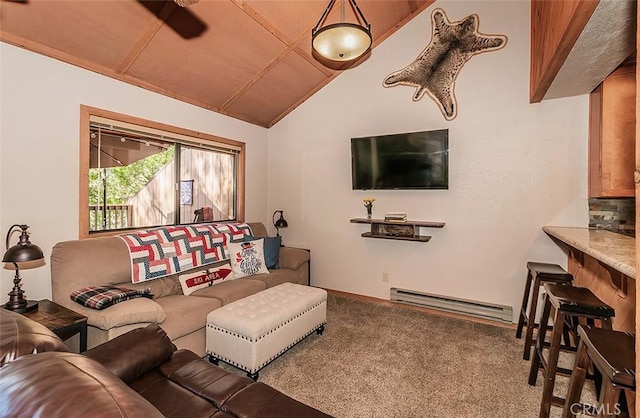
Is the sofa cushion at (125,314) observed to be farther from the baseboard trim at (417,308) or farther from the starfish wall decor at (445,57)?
the starfish wall decor at (445,57)

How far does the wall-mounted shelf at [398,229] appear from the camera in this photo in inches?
139

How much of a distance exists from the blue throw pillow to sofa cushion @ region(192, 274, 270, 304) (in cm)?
47

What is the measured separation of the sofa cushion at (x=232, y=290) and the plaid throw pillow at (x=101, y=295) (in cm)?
58

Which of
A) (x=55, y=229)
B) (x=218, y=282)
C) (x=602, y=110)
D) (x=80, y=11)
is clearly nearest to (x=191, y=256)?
(x=218, y=282)

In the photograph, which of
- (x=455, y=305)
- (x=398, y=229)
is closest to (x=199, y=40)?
(x=398, y=229)

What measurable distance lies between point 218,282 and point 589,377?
300cm

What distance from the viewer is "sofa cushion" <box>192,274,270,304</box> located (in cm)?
276

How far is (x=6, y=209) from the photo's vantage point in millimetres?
2273

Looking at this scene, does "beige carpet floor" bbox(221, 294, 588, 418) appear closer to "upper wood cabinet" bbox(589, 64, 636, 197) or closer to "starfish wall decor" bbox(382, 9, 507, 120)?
"upper wood cabinet" bbox(589, 64, 636, 197)

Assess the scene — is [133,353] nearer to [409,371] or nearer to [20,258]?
[20,258]

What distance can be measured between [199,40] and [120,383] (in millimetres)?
3056

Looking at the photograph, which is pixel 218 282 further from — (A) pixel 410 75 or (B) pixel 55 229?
(A) pixel 410 75

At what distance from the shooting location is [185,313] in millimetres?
2393

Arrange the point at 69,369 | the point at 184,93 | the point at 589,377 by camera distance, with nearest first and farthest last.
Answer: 1. the point at 69,369
2. the point at 589,377
3. the point at 184,93
